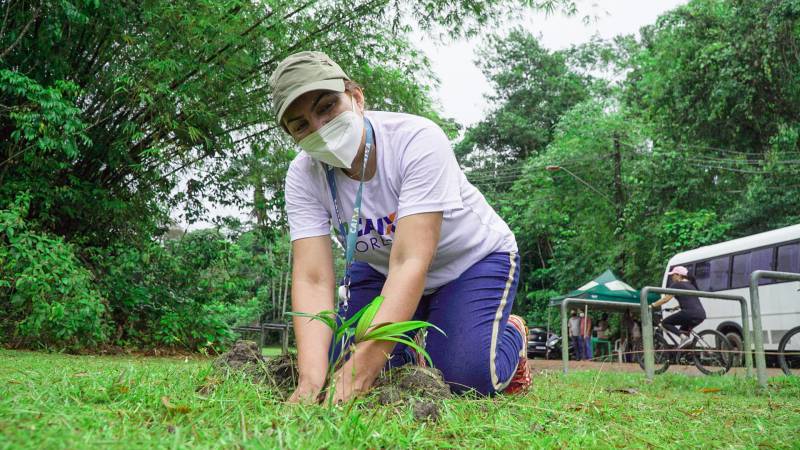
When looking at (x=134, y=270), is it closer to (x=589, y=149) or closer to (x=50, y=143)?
(x=50, y=143)

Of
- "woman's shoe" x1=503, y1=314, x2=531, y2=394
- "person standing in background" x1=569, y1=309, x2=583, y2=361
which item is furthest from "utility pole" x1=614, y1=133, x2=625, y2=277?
"woman's shoe" x1=503, y1=314, x2=531, y2=394

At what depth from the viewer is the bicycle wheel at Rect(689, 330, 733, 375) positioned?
920cm

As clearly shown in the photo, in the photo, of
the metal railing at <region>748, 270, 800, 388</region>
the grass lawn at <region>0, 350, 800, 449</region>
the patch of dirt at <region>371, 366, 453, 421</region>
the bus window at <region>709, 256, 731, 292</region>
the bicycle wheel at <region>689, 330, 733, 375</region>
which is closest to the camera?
the grass lawn at <region>0, 350, 800, 449</region>

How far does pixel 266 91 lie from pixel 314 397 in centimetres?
793

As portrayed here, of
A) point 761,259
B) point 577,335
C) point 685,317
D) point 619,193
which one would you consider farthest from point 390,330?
point 619,193

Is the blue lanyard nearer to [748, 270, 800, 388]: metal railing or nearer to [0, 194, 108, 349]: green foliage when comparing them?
[748, 270, 800, 388]: metal railing

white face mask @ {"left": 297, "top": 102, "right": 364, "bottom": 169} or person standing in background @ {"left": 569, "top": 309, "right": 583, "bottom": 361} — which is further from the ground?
white face mask @ {"left": 297, "top": 102, "right": 364, "bottom": 169}

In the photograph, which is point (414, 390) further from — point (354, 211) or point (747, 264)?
point (747, 264)

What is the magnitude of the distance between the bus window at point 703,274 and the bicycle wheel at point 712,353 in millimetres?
6601

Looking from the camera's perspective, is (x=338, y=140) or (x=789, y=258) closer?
(x=338, y=140)

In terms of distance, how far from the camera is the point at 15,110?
7.49 metres

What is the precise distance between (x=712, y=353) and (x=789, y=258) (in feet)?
17.2

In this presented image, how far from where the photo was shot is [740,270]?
49.7 ft

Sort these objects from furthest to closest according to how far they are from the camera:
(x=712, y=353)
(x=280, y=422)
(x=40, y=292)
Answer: (x=712, y=353) < (x=40, y=292) < (x=280, y=422)
